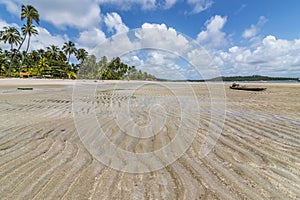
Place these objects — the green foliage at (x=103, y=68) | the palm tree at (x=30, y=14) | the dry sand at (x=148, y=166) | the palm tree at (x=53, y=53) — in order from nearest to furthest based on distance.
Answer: the dry sand at (x=148, y=166) < the green foliage at (x=103, y=68) < the palm tree at (x=30, y=14) < the palm tree at (x=53, y=53)

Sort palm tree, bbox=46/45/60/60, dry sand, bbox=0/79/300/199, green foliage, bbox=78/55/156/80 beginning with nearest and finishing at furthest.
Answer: dry sand, bbox=0/79/300/199 < green foliage, bbox=78/55/156/80 < palm tree, bbox=46/45/60/60

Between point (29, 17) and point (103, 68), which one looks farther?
point (29, 17)

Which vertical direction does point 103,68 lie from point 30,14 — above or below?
below

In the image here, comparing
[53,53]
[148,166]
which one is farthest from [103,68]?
[53,53]

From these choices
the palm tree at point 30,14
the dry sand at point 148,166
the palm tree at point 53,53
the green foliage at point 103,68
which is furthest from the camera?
the palm tree at point 53,53

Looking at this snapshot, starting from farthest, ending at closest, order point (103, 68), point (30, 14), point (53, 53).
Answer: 1. point (53, 53)
2. point (30, 14)
3. point (103, 68)

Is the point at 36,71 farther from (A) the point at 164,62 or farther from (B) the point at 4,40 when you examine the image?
(A) the point at 164,62

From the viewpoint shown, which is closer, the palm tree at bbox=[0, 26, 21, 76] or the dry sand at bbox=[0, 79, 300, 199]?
the dry sand at bbox=[0, 79, 300, 199]

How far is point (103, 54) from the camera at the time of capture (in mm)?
4715

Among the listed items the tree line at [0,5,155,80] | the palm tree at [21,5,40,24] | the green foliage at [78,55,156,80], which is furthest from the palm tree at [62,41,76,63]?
the green foliage at [78,55,156,80]

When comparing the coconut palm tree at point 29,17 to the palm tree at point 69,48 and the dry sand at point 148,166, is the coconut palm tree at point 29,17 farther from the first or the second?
the dry sand at point 148,166

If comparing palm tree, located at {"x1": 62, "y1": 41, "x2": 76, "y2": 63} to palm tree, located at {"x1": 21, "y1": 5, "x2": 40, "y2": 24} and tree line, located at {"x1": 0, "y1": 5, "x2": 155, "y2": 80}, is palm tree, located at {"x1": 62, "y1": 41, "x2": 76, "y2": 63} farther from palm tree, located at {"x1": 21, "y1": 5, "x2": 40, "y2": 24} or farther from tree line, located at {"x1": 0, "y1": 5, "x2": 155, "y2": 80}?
palm tree, located at {"x1": 21, "y1": 5, "x2": 40, "y2": 24}

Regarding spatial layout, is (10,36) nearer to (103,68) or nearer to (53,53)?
(53,53)

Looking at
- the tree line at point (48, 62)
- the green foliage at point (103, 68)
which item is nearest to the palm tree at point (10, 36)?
the tree line at point (48, 62)
